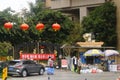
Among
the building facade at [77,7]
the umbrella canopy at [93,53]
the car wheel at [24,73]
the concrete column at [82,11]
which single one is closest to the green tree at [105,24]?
the building facade at [77,7]

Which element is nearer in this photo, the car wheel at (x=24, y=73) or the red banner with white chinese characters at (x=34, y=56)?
the car wheel at (x=24, y=73)

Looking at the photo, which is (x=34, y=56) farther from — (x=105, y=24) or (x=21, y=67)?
(x=105, y=24)

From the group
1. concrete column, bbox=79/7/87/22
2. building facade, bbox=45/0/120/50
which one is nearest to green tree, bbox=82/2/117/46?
building facade, bbox=45/0/120/50

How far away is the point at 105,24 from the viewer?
51.7 m

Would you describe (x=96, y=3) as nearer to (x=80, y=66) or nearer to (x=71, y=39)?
(x=71, y=39)

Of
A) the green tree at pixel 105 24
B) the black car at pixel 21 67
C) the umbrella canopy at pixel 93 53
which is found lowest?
the black car at pixel 21 67

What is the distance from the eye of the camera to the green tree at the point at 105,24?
51781 millimetres

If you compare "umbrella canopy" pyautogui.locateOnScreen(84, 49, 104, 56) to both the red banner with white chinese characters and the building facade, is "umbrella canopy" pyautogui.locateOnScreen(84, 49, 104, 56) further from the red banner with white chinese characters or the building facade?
the building facade

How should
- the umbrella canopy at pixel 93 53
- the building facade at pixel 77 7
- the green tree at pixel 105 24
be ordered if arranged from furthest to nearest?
1. the building facade at pixel 77 7
2. the green tree at pixel 105 24
3. the umbrella canopy at pixel 93 53

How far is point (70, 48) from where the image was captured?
144ft

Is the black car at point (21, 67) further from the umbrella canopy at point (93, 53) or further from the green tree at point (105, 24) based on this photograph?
the green tree at point (105, 24)

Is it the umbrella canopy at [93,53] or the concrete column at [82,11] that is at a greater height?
the concrete column at [82,11]

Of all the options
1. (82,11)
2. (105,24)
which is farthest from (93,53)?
(82,11)

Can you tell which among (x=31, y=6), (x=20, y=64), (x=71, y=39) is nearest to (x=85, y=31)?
(x=71, y=39)
